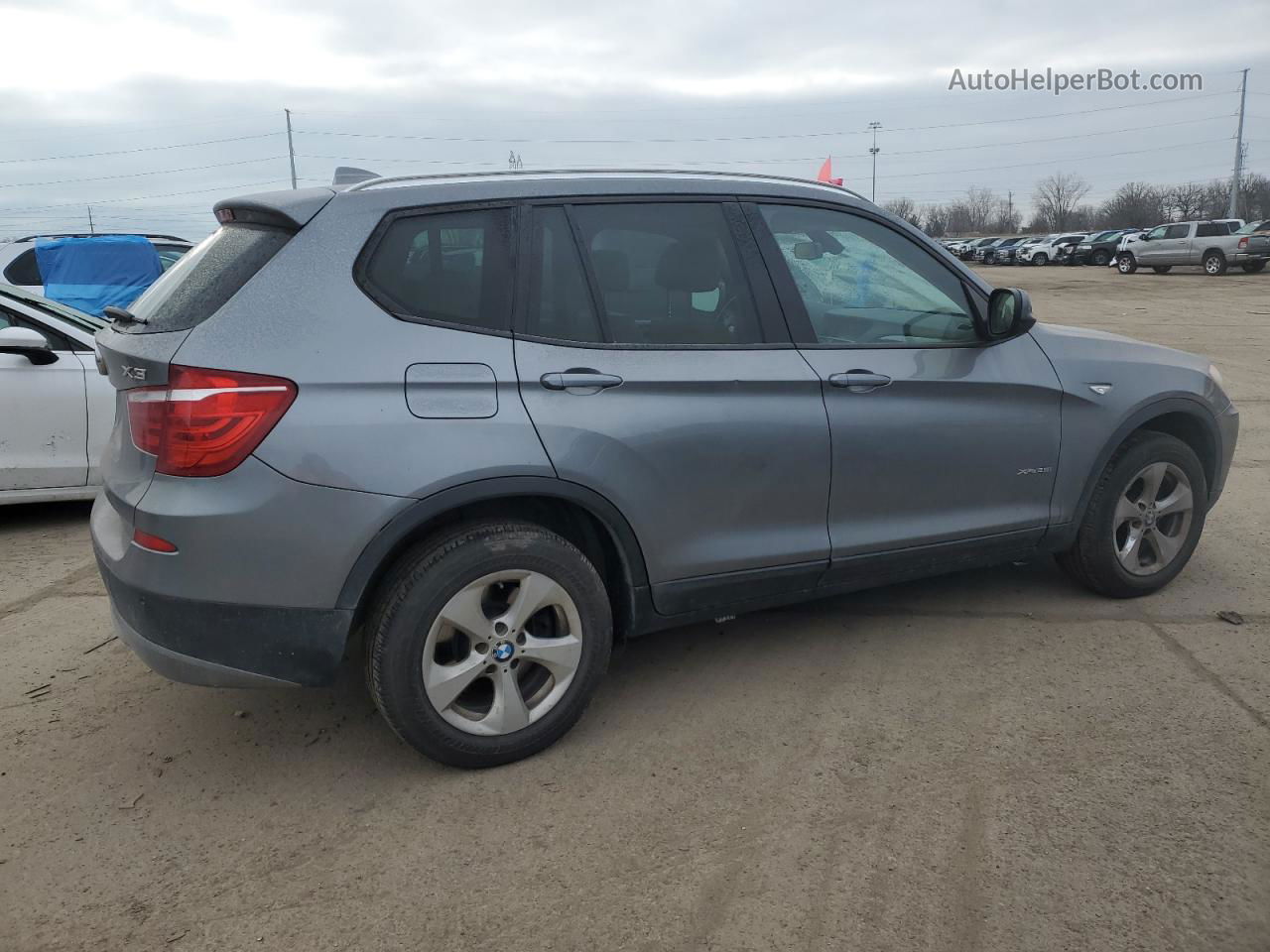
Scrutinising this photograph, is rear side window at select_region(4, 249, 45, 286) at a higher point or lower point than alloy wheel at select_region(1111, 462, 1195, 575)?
higher

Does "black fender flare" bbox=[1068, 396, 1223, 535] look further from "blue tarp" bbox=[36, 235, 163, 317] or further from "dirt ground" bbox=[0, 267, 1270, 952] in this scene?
"blue tarp" bbox=[36, 235, 163, 317]

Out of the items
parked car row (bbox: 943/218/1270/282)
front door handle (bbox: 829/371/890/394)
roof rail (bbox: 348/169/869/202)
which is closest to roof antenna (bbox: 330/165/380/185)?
roof rail (bbox: 348/169/869/202)

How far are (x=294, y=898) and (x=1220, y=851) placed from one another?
7.87ft

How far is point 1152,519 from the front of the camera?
170 inches

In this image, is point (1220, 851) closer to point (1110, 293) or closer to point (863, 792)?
point (863, 792)

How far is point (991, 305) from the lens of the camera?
3.85 metres

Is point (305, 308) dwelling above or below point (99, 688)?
above

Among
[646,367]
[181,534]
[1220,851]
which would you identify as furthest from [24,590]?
[1220,851]

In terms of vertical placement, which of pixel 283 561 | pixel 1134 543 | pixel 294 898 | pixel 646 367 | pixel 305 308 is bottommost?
pixel 294 898

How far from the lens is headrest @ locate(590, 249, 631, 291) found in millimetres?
3203

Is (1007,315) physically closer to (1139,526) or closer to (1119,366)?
(1119,366)

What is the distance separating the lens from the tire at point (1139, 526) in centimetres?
419

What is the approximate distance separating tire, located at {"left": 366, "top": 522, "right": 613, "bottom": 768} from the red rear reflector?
59 cm

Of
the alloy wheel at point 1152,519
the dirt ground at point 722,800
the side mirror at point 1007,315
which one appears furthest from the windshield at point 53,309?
the alloy wheel at point 1152,519
